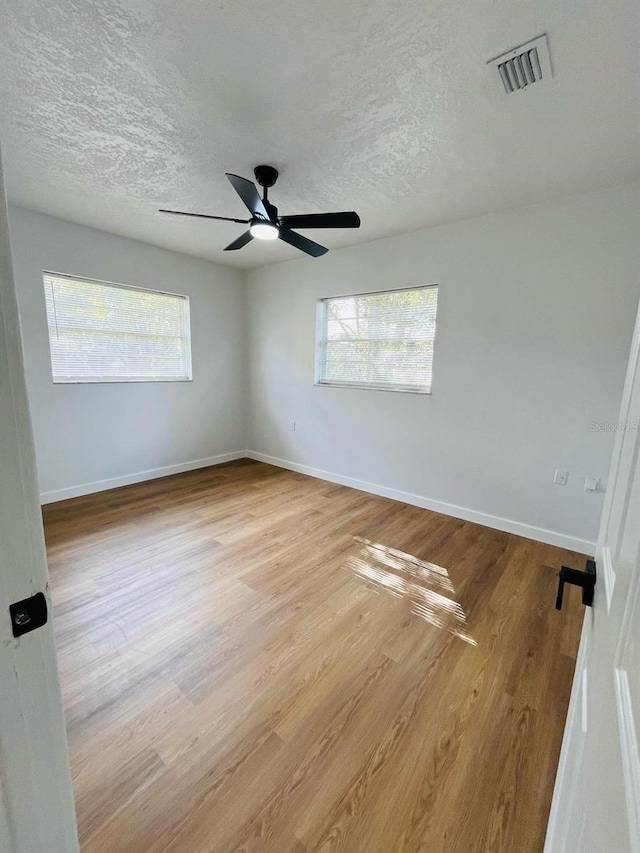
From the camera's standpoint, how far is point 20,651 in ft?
1.65

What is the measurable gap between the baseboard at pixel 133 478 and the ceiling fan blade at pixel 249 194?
110 inches

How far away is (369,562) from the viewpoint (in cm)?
243

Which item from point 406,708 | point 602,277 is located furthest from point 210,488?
point 602,277

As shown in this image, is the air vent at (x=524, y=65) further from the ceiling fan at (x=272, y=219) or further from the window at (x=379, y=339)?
the window at (x=379, y=339)

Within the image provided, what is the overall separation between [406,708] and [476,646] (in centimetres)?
54

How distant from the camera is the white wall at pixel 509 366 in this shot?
2.39m

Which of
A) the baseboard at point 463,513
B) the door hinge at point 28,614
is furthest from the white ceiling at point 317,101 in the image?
the baseboard at point 463,513

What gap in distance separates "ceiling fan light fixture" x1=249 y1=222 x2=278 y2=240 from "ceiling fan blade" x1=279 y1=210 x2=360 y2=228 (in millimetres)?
114

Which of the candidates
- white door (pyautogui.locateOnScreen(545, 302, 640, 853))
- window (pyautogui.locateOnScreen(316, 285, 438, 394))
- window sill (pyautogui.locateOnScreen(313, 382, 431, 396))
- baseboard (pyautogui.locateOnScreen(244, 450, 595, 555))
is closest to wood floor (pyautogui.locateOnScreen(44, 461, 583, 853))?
baseboard (pyautogui.locateOnScreen(244, 450, 595, 555))

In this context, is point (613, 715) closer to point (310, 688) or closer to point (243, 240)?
point (310, 688)

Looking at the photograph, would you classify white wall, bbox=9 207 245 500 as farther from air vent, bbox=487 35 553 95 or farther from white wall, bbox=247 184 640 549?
air vent, bbox=487 35 553 95

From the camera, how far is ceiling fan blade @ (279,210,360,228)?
6.86ft

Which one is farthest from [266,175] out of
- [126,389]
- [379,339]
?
[126,389]

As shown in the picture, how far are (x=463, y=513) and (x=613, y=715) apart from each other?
9.48ft
